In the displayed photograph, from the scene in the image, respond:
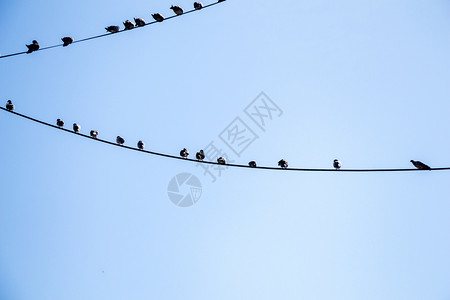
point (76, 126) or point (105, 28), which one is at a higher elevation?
point (105, 28)

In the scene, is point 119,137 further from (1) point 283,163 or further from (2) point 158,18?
(1) point 283,163

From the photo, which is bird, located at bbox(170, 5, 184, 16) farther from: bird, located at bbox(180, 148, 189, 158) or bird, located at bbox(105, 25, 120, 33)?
bird, located at bbox(180, 148, 189, 158)

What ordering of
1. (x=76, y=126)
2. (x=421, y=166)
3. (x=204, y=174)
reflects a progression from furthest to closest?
(x=204, y=174), (x=76, y=126), (x=421, y=166)

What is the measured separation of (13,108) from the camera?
9.97 metres

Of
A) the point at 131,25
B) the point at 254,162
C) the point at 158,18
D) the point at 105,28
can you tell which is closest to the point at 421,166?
the point at 254,162

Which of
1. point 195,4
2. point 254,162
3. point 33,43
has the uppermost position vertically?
point 195,4

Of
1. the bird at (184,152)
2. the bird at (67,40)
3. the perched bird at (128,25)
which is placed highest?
the perched bird at (128,25)

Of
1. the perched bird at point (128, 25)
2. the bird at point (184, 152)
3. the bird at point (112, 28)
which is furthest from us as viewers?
the bird at point (184, 152)

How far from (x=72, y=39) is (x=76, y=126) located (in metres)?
2.58

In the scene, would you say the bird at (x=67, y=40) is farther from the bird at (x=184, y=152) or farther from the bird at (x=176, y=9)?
the bird at (x=184, y=152)

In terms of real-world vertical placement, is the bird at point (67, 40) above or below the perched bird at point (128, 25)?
below

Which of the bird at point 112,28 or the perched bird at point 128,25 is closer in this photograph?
the perched bird at point 128,25

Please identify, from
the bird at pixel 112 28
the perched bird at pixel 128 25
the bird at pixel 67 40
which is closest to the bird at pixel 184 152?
the perched bird at pixel 128 25

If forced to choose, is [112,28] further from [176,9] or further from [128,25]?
[176,9]
